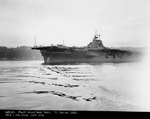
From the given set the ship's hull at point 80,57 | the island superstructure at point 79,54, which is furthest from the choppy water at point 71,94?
the ship's hull at point 80,57

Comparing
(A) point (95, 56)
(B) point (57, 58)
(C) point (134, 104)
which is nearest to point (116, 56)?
(A) point (95, 56)

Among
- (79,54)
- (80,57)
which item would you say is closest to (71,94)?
(79,54)

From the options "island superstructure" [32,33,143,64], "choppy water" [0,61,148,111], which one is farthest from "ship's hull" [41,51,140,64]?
"choppy water" [0,61,148,111]

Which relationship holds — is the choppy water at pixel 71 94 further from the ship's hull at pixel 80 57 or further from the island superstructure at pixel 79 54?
the ship's hull at pixel 80 57

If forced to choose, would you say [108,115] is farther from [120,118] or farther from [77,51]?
[77,51]

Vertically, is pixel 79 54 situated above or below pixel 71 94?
above

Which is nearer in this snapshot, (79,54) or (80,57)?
(79,54)

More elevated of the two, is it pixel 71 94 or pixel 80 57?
pixel 80 57

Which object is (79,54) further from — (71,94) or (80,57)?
(71,94)

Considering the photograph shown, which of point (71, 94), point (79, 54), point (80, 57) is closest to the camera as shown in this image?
point (71, 94)

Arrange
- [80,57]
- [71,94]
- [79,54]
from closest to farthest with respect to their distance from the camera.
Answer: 1. [71,94]
2. [79,54]
3. [80,57]
